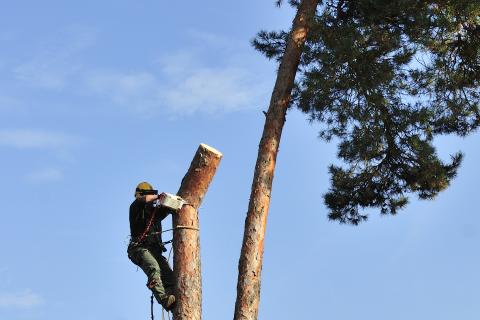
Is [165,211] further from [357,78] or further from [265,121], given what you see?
[357,78]

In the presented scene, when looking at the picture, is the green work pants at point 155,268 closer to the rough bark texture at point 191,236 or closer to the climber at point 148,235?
the climber at point 148,235

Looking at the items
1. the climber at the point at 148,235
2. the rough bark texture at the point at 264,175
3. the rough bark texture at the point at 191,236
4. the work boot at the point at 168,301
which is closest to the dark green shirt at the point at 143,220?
the climber at the point at 148,235

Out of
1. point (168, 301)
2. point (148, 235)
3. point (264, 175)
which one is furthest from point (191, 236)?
point (264, 175)

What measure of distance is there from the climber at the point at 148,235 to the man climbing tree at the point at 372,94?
954 mm

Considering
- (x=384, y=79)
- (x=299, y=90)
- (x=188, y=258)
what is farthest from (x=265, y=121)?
(x=188, y=258)

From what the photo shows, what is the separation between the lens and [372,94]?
10648mm

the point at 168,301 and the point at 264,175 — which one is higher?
the point at 264,175

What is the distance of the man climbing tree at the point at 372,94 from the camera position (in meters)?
Answer: 9.91

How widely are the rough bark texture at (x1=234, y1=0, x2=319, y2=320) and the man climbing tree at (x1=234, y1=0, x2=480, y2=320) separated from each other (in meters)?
0.01

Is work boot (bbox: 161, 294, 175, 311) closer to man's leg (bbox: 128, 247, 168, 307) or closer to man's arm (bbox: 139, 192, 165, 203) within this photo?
man's leg (bbox: 128, 247, 168, 307)

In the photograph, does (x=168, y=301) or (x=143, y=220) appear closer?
(x=168, y=301)

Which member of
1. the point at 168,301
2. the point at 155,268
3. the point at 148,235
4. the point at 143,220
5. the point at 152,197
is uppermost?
the point at 152,197

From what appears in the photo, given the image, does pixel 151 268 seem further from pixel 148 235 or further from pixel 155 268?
pixel 148 235

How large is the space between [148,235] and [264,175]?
175cm
